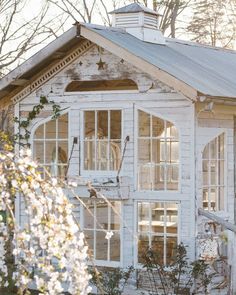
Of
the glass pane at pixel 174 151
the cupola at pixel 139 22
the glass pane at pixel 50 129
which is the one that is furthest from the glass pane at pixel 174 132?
the cupola at pixel 139 22

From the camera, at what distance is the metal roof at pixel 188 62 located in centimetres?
1184

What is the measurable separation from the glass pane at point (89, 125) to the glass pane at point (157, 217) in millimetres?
1498

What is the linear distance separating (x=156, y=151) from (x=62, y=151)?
1.62 metres

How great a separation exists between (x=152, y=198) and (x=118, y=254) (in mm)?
1015

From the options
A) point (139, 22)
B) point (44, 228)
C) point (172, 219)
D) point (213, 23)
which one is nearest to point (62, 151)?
point (172, 219)

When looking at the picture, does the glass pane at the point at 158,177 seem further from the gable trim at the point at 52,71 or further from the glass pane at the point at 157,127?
the gable trim at the point at 52,71

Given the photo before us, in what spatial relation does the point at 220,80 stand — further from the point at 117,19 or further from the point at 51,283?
the point at 51,283

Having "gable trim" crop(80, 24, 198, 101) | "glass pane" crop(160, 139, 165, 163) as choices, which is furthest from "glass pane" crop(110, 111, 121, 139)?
"gable trim" crop(80, 24, 198, 101)

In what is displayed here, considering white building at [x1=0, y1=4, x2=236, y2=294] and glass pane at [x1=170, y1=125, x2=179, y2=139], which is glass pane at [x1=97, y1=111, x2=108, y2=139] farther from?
glass pane at [x1=170, y1=125, x2=179, y2=139]

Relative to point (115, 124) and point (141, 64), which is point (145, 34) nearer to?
point (115, 124)

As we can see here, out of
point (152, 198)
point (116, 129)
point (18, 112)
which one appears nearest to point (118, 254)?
point (152, 198)

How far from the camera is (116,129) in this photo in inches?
505

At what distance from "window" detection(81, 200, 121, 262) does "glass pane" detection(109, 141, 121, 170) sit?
0.54 m

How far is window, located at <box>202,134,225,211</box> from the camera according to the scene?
12.4 metres
